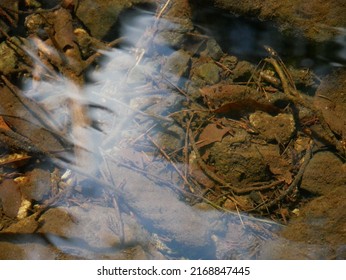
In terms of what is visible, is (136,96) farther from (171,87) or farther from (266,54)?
(266,54)

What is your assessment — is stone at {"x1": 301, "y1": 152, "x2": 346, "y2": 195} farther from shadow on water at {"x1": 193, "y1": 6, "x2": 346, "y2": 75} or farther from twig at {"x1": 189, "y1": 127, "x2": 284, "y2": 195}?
shadow on water at {"x1": 193, "y1": 6, "x2": 346, "y2": 75}

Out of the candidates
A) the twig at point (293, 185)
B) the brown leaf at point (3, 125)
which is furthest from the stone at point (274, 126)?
the brown leaf at point (3, 125)

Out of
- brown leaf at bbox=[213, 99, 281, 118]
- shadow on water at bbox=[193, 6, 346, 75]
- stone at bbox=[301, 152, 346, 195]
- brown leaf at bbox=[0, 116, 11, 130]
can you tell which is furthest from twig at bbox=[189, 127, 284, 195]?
brown leaf at bbox=[0, 116, 11, 130]

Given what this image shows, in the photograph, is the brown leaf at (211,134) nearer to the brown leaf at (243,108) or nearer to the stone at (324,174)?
the brown leaf at (243,108)

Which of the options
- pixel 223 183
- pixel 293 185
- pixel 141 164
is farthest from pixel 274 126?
pixel 141 164

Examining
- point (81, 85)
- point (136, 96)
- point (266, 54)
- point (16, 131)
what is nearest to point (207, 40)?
point (266, 54)

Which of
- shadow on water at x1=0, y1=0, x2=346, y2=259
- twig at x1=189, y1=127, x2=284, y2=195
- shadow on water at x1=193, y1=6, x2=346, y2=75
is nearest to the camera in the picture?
shadow on water at x1=0, y1=0, x2=346, y2=259

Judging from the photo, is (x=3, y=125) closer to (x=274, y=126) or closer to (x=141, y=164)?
(x=141, y=164)

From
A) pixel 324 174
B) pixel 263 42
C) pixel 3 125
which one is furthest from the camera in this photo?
pixel 263 42

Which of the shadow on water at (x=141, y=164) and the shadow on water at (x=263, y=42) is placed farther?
the shadow on water at (x=263, y=42)
